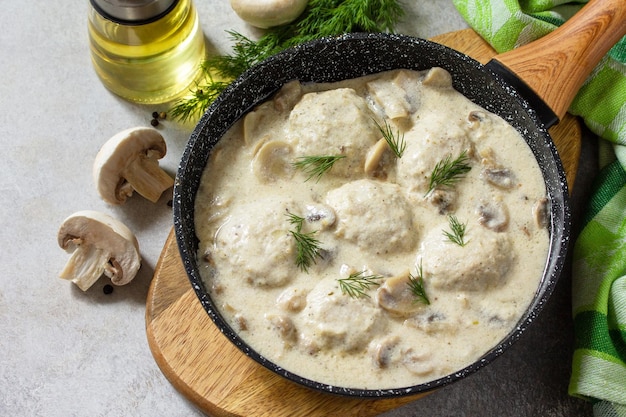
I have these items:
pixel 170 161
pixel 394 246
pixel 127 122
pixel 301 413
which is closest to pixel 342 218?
pixel 394 246

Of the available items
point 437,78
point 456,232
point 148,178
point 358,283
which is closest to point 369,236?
point 358,283

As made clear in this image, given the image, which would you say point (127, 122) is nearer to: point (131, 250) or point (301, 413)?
point (131, 250)

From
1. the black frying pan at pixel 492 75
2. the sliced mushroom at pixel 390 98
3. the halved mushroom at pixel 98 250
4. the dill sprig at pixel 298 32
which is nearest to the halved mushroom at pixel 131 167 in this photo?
the halved mushroom at pixel 98 250

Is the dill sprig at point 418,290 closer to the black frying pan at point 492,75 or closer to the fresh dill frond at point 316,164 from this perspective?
the black frying pan at point 492,75

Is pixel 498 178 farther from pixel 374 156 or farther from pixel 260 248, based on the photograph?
pixel 260 248

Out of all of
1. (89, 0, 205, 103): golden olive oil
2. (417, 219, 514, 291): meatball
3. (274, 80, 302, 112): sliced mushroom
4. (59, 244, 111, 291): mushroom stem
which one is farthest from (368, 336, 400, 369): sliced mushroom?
(89, 0, 205, 103): golden olive oil
